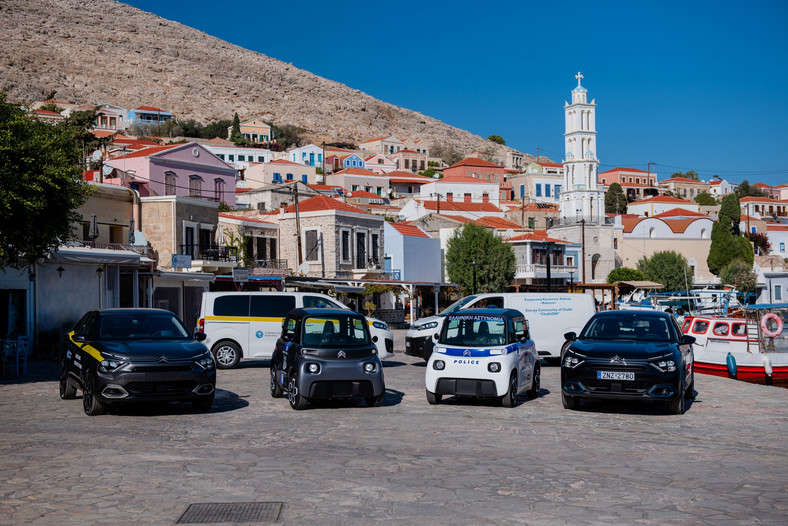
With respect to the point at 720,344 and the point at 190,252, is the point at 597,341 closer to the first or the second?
the point at 720,344

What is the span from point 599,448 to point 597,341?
13.9 ft

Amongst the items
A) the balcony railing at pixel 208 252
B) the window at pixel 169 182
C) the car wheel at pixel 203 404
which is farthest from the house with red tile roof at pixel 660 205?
the car wheel at pixel 203 404

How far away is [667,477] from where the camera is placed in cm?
899

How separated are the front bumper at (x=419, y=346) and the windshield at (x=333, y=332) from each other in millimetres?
8584

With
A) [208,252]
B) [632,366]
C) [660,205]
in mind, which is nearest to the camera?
[632,366]

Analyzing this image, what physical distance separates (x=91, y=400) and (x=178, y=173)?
4297 centimetres

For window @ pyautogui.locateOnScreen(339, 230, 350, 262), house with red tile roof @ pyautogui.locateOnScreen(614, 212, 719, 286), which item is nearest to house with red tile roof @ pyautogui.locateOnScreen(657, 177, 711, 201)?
house with red tile roof @ pyautogui.locateOnScreen(614, 212, 719, 286)

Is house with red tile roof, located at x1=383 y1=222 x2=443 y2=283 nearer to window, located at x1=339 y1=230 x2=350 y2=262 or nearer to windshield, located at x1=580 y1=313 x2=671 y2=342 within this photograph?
window, located at x1=339 y1=230 x2=350 y2=262

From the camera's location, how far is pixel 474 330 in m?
15.3

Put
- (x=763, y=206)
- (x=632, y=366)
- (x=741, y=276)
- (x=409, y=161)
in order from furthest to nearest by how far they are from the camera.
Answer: (x=409, y=161), (x=763, y=206), (x=741, y=276), (x=632, y=366)

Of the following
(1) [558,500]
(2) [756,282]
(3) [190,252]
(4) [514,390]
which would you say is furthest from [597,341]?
(2) [756,282]

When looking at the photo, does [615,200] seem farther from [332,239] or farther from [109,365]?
[109,365]

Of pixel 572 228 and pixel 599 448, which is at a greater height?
pixel 572 228

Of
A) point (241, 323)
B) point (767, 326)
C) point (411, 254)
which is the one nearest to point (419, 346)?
point (241, 323)
